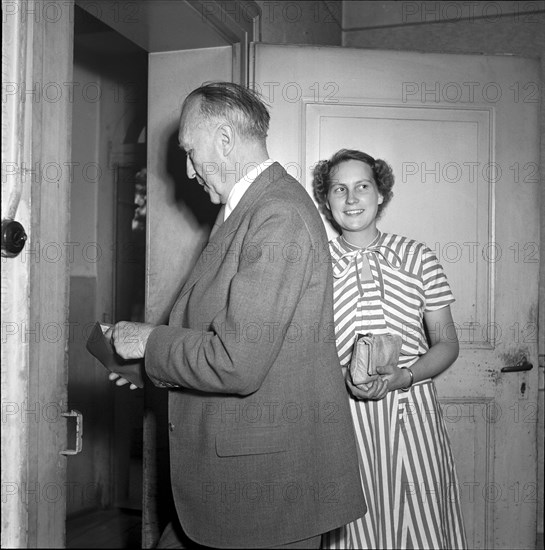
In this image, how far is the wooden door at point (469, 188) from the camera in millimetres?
2773

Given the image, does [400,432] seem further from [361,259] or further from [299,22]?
[299,22]

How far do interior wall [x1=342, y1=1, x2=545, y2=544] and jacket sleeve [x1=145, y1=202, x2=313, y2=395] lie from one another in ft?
7.95

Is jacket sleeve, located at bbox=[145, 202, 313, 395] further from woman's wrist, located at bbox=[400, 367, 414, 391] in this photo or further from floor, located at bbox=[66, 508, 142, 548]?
floor, located at bbox=[66, 508, 142, 548]

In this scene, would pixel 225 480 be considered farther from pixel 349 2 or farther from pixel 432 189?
pixel 349 2

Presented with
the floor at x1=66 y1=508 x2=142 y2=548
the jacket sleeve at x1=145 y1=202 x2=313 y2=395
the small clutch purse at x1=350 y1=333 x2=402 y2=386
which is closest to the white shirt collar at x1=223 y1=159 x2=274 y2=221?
the jacket sleeve at x1=145 y1=202 x2=313 y2=395

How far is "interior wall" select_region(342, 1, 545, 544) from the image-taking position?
3.76 meters

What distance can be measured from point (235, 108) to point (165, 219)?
1.24 meters

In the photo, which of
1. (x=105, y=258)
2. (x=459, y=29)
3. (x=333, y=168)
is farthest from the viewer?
(x=105, y=258)

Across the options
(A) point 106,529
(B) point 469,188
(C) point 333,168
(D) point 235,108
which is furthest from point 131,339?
(A) point 106,529

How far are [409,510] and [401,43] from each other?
282 centimetres

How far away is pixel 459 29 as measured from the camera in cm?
393

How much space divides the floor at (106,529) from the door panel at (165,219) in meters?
1.05

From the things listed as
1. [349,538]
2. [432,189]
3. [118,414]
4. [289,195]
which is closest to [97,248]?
[118,414]

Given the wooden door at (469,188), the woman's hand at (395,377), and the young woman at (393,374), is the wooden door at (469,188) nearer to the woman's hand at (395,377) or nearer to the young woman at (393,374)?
the young woman at (393,374)
